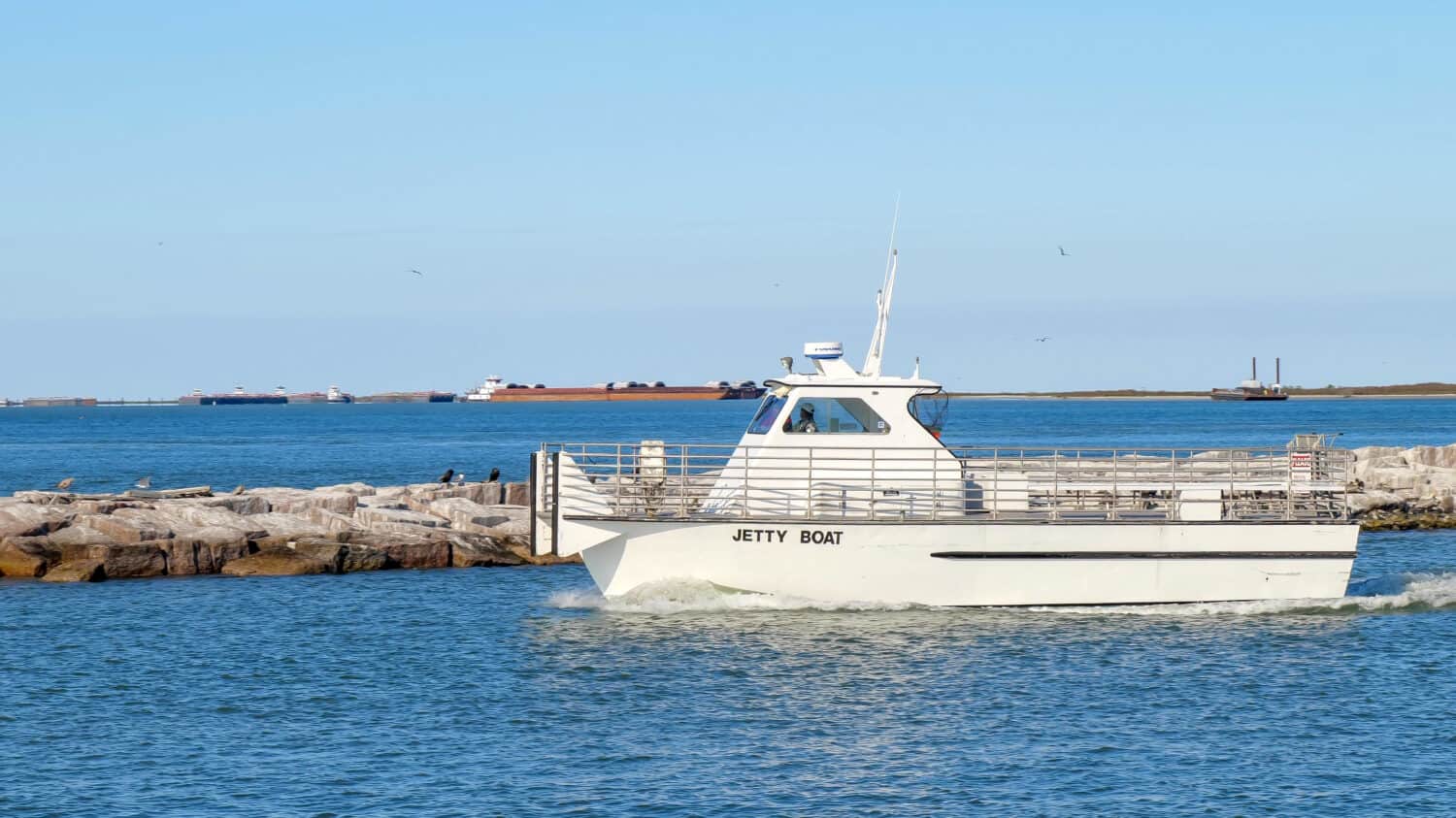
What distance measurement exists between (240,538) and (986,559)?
1418 cm

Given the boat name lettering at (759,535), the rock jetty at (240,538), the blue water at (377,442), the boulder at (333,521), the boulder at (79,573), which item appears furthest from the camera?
the blue water at (377,442)

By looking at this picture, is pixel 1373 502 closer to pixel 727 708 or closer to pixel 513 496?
pixel 513 496

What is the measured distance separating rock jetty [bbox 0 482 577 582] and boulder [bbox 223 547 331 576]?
0.02 m

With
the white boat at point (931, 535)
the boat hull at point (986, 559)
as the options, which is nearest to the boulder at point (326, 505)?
the white boat at point (931, 535)

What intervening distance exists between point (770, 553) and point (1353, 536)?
7.25m

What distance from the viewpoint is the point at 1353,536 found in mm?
20703

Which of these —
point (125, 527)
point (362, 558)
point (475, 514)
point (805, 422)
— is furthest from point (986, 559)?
point (125, 527)

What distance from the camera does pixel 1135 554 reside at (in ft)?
67.6

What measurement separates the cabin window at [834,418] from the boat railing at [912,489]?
33 centimetres

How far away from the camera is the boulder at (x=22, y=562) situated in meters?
27.2

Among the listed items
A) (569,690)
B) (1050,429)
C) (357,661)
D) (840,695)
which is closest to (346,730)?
(569,690)

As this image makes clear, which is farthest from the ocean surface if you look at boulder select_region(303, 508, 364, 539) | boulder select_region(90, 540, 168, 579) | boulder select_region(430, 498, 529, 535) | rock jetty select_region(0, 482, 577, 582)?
boulder select_region(430, 498, 529, 535)

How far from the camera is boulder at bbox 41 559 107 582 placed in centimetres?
2702

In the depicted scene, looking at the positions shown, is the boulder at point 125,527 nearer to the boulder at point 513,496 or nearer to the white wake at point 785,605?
the boulder at point 513,496
